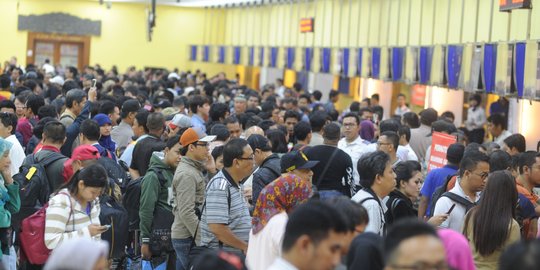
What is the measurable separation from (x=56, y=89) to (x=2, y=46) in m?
16.6

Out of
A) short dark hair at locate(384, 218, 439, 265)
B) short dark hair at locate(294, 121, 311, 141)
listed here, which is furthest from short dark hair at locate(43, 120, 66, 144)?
short dark hair at locate(384, 218, 439, 265)

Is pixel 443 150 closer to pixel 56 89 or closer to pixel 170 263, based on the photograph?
pixel 170 263

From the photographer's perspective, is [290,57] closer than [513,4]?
No

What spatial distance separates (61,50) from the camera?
34281 mm

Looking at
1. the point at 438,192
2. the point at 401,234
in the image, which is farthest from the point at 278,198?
the point at 438,192

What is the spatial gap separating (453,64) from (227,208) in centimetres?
953

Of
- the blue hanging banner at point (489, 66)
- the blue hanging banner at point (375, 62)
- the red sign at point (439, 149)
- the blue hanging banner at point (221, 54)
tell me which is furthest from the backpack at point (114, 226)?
the blue hanging banner at point (221, 54)

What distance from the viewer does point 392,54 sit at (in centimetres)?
1880

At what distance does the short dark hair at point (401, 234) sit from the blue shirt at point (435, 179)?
4844 mm

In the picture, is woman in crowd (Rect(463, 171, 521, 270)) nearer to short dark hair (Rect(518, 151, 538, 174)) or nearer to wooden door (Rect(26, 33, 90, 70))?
short dark hair (Rect(518, 151, 538, 174))

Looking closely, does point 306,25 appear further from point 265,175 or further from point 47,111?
point 265,175

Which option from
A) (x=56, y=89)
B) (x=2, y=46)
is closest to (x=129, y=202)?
(x=56, y=89)

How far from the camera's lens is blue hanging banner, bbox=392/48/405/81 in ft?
60.3

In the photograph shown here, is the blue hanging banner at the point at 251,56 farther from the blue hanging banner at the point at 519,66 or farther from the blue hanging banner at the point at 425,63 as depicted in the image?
the blue hanging banner at the point at 519,66
